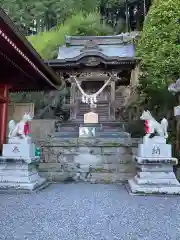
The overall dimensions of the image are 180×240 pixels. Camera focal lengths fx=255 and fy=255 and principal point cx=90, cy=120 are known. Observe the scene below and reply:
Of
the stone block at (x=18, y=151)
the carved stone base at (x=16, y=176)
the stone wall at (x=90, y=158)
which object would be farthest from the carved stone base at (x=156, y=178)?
the stone block at (x=18, y=151)

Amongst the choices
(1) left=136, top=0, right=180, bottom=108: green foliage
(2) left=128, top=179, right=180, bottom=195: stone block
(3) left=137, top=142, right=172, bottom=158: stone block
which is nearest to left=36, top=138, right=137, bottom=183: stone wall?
(3) left=137, top=142, right=172, bottom=158: stone block

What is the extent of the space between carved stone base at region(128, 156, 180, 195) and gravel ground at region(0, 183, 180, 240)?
30 cm

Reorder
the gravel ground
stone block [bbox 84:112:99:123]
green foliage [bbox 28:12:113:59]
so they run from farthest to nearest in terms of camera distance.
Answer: green foliage [bbox 28:12:113:59], stone block [bbox 84:112:99:123], the gravel ground

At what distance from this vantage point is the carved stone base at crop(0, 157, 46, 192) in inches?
237

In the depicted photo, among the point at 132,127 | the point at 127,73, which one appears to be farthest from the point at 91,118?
the point at 127,73

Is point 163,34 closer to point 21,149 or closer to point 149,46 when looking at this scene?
point 149,46

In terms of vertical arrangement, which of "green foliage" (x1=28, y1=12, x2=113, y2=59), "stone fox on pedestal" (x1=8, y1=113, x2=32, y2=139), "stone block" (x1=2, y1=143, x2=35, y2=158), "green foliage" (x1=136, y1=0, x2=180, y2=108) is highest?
"green foliage" (x1=28, y1=12, x2=113, y2=59)

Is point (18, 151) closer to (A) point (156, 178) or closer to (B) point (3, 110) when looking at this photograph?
(B) point (3, 110)

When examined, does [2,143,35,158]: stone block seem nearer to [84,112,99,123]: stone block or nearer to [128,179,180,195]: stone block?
[128,179,180,195]: stone block

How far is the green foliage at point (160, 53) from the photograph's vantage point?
10883mm

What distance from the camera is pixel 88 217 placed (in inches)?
156

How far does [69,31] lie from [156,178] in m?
18.8

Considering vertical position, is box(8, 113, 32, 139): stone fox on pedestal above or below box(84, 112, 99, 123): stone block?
below

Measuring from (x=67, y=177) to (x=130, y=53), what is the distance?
7.57 metres
